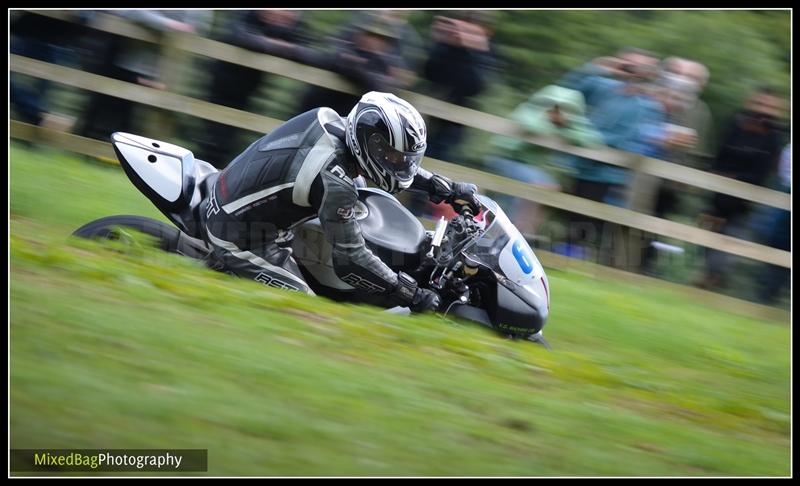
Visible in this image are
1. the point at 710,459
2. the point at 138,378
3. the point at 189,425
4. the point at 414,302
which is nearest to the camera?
the point at 189,425

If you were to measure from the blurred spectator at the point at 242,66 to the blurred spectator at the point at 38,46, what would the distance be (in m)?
1.20

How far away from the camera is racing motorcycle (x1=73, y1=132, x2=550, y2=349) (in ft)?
19.7

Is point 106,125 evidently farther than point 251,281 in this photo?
Yes

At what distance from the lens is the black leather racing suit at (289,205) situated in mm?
5734

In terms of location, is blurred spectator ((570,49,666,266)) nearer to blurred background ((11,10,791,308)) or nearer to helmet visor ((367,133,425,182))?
blurred background ((11,10,791,308))

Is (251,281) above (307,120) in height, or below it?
below

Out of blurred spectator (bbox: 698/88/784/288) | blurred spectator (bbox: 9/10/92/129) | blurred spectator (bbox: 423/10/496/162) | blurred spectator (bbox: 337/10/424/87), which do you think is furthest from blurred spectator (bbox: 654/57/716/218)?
blurred spectator (bbox: 9/10/92/129)

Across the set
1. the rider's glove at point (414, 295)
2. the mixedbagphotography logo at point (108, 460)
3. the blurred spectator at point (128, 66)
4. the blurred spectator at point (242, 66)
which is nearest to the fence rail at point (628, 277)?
the blurred spectator at point (128, 66)

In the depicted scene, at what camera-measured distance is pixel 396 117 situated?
5.70m

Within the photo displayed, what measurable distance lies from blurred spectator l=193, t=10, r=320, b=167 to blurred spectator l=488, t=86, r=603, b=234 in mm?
1898

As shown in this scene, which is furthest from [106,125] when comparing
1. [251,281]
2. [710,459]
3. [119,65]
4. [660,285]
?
[710,459]

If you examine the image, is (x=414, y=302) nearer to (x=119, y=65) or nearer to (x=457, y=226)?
(x=457, y=226)

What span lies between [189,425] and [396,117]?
241 centimetres
